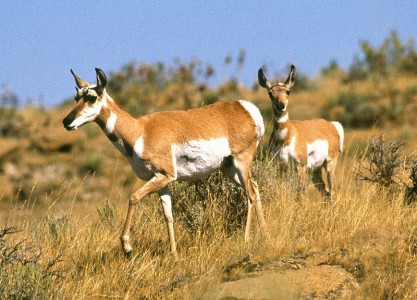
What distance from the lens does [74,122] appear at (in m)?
8.79

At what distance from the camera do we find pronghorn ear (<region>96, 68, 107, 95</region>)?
29.1 ft

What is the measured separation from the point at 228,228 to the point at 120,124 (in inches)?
77.8

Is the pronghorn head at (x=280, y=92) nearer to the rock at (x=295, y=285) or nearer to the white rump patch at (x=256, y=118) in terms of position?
the white rump patch at (x=256, y=118)

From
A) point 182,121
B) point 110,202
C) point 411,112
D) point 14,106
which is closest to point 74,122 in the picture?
point 182,121

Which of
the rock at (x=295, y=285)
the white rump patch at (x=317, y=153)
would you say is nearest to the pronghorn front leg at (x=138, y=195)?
the rock at (x=295, y=285)

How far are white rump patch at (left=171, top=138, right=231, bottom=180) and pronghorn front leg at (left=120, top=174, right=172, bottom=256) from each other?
222 millimetres

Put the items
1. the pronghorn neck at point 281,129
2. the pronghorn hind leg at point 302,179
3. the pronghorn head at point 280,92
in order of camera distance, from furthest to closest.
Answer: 1. the pronghorn neck at point 281,129
2. the pronghorn head at point 280,92
3. the pronghorn hind leg at point 302,179

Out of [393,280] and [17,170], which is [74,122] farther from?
[17,170]

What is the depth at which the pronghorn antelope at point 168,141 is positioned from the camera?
29.1 feet

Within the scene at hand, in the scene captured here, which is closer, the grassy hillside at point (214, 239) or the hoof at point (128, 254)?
the grassy hillside at point (214, 239)

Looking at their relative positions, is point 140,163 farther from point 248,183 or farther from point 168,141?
point 248,183

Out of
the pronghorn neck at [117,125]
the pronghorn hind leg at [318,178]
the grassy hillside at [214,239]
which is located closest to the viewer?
the grassy hillside at [214,239]

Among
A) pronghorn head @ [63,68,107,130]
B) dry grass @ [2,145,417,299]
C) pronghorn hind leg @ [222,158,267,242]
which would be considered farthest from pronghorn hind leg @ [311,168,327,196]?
pronghorn head @ [63,68,107,130]

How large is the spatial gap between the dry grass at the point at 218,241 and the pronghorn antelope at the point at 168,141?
1.08ft
